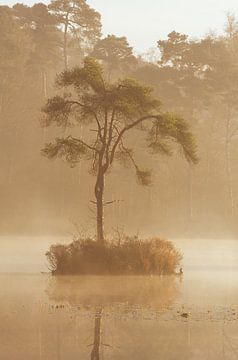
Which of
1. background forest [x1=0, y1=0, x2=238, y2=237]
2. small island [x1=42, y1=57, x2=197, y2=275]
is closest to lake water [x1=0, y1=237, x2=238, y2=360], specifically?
small island [x1=42, y1=57, x2=197, y2=275]

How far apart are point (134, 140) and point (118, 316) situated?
6035 centimetres

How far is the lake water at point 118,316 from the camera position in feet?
51.0

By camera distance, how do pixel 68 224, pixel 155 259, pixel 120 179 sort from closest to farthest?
pixel 155 259
pixel 68 224
pixel 120 179

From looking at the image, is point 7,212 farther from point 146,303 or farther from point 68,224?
point 146,303

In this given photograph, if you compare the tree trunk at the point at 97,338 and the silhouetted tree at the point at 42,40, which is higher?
the silhouetted tree at the point at 42,40

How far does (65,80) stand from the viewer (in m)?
36.1

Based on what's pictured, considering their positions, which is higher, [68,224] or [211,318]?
[68,224]

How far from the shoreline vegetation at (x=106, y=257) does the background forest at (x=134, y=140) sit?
36.5 meters

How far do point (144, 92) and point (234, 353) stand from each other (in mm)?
23027

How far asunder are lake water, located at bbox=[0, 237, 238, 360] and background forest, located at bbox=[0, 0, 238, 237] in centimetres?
4041

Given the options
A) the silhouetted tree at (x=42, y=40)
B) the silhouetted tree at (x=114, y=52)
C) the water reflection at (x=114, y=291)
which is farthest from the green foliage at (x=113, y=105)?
the silhouetted tree at (x=42, y=40)

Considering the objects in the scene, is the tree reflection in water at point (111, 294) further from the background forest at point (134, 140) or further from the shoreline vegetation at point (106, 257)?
the background forest at point (134, 140)

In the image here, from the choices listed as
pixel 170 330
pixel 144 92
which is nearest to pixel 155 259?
pixel 144 92

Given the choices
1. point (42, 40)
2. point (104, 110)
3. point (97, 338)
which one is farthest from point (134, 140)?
point (97, 338)
